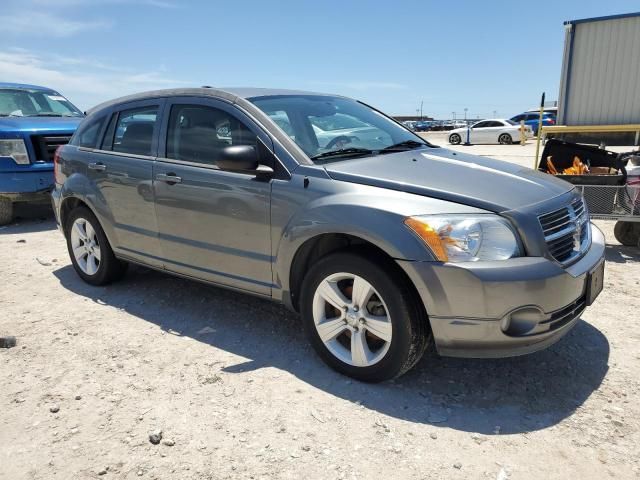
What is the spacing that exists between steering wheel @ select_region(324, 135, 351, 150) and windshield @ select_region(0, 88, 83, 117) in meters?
7.18

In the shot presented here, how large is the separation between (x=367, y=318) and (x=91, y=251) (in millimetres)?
3077

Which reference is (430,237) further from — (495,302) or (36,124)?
(36,124)

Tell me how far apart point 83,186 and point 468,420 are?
3.74 m

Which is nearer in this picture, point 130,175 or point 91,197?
point 130,175

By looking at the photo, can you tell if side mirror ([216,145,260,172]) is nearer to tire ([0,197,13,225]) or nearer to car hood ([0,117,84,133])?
car hood ([0,117,84,133])

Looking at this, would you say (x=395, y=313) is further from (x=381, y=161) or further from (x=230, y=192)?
(x=230, y=192)

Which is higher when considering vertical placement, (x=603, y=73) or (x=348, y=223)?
(x=603, y=73)

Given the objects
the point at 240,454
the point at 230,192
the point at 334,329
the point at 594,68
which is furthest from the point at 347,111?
the point at 594,68

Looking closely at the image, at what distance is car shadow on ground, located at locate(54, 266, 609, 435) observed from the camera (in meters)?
2.73

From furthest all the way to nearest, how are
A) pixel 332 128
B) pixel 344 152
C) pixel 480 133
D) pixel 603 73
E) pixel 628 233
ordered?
pixel 480 133
pixel 603 73
pixel 628 233
pixel 332 128
pixel 344 152

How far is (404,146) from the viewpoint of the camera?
12.5 ft

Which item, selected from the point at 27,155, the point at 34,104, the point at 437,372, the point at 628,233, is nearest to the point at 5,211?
the point at 27,155

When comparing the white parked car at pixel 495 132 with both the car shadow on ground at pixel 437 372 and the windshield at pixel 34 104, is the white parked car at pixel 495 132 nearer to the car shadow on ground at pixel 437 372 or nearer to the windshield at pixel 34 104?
the windshield at pixel 34 104

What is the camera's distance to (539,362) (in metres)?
3.23
